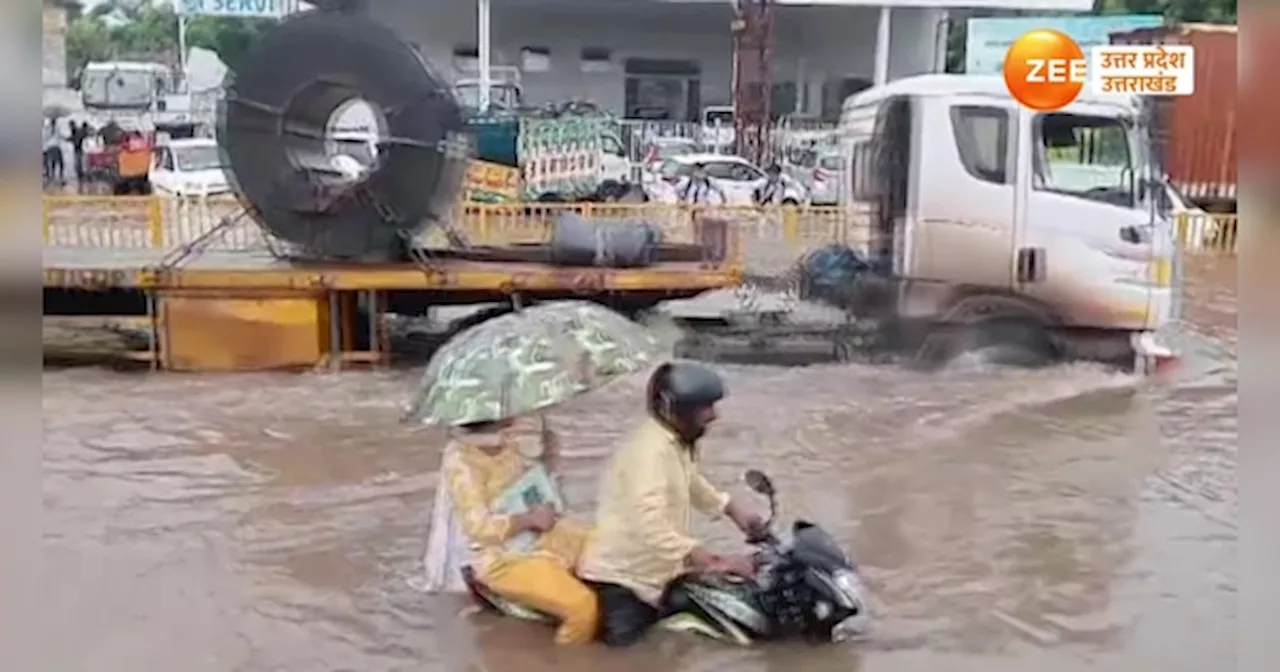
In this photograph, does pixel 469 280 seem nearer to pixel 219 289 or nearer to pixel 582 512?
pixel 219 289

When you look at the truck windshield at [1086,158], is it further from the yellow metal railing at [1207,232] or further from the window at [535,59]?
the window at [535,59]

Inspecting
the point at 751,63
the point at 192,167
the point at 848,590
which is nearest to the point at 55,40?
the point at 192,167

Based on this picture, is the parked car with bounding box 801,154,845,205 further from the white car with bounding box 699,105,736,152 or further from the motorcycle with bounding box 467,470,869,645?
the motorcycle with bounding box 467,470,869,645

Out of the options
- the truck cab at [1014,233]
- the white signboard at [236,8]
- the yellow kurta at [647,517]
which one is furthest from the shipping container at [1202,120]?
the white signboard at [236,8]

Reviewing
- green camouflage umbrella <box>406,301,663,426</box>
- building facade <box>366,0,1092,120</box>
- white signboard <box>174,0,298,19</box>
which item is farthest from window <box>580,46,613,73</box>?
white signboard <box>174,0,298,19</box>

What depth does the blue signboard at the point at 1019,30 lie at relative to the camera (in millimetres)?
3412

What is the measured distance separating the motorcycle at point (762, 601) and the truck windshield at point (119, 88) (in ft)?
4.61

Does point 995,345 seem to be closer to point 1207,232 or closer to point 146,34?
point 1207,232

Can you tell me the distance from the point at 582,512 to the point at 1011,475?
4.30 ft

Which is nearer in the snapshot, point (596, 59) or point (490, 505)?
point (490, 505)

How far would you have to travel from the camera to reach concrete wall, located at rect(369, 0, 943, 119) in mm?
3420

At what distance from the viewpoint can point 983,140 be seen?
3.98m

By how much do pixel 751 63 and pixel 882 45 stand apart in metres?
0.32

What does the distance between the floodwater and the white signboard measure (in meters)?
0.89
